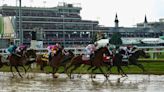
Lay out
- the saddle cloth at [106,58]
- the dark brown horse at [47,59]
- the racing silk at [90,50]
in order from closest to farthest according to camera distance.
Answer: the racing silk at [90,50] < the saddle cloth at [106,58] < the dark brown horse at [47,59]

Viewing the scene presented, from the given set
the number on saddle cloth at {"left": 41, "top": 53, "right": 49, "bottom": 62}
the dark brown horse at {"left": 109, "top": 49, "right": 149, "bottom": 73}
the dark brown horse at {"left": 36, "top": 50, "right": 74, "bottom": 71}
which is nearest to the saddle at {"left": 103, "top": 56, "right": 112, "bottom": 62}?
the dark brown horse at {"left": 109, "top": 49, "right": 149, "bottom": 73}

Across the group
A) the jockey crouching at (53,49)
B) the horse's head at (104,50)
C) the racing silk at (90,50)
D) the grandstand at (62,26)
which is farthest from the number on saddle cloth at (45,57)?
the grandstand at (62,26)

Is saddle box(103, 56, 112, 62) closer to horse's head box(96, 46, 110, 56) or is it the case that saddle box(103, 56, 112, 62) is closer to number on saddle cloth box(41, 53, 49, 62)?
horse's head box(96, 46, 110, 56)

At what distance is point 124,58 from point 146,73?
5.49ft

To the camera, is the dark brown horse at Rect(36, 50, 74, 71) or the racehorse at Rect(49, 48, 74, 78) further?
the dark brown horse at Rect(36, 50, 74, 71)

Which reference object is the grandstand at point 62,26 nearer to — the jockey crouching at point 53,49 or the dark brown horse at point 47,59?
the dark brown horse at point 47,59

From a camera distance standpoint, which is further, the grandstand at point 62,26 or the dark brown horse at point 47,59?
the grandstand at point 62,26

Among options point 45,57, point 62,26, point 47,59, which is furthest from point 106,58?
point 62,26

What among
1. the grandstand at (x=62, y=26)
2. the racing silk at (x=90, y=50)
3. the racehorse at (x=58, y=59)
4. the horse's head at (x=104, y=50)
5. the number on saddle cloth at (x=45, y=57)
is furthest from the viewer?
the grandstand at (x=62, y=26)

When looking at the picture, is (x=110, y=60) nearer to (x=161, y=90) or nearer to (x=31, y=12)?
(x=161, y=90)

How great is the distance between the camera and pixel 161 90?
14.4 meters

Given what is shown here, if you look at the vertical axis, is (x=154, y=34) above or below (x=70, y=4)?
below

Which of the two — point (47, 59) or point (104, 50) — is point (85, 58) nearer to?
point (104, 50)

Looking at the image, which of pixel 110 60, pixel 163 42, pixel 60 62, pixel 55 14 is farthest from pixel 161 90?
pixel 55 14
